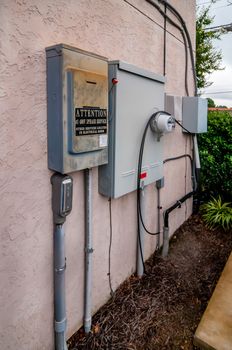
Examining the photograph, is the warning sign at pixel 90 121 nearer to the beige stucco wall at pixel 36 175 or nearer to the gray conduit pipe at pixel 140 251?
the beige stucco wall at pixel 36 175

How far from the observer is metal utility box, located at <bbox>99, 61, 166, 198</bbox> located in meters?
1.97

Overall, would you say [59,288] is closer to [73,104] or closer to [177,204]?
[73,104]

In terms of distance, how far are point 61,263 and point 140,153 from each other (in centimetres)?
111

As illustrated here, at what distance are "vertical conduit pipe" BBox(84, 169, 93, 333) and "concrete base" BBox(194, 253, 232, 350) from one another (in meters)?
0.85

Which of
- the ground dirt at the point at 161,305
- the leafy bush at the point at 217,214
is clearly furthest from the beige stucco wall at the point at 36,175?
the leafy bush at the point at 217,214

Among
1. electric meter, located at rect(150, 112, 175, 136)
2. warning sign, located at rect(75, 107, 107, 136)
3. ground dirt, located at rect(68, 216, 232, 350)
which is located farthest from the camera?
electric meter, located at rect(150, 112, 175, 136)

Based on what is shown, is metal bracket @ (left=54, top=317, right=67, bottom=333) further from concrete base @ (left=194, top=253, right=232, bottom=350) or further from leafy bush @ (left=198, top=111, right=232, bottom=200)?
leafy bush @ (left=198, top=111, right=232, bottom=200)

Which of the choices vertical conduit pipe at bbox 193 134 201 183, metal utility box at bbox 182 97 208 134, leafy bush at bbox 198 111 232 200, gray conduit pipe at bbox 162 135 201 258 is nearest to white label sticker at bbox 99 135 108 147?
gray conduit pipe at bbox 162 135 201 258

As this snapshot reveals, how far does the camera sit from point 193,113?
3.66m

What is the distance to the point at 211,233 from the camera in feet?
13.4

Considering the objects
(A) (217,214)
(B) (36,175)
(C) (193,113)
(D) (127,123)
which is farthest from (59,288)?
(A) (217,214)

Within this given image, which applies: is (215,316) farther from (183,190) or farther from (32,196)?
(183,190)

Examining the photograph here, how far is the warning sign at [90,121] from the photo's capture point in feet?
5.20

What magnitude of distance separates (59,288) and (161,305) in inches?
47.0
